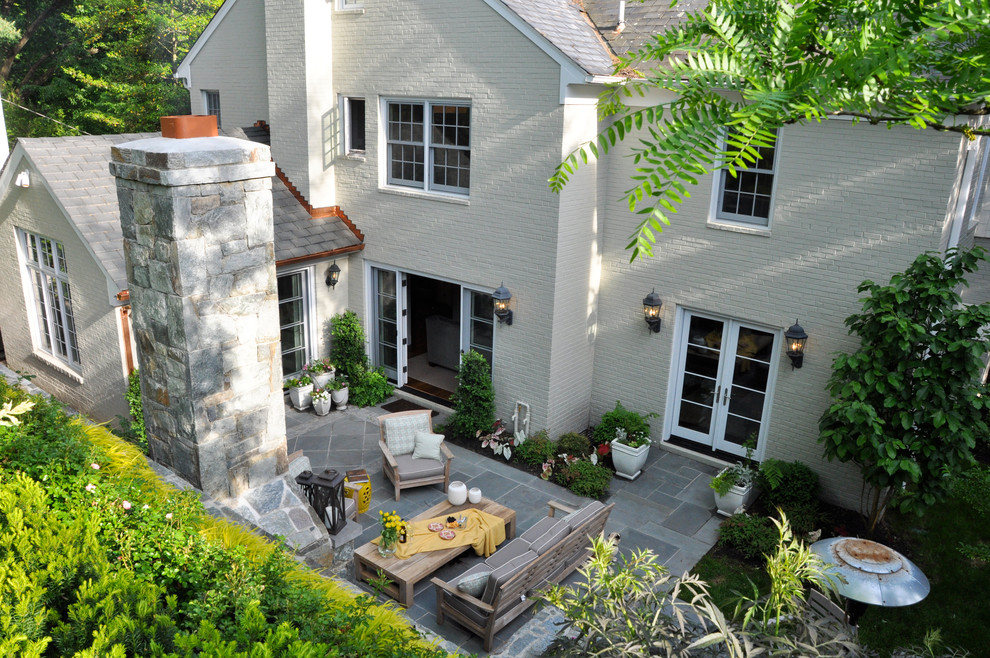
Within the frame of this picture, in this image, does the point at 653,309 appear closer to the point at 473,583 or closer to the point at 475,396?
the point at 475,396

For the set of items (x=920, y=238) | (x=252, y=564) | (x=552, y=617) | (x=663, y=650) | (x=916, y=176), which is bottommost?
(x=552, y=617)

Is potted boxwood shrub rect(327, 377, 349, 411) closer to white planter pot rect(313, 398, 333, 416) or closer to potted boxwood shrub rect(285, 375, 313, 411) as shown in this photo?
white planter pot rect(313, 398, 333, 416)

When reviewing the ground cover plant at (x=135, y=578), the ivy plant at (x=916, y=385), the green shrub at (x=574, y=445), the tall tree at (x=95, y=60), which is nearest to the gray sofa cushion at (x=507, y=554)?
the green shrub at (x=574, y=445)

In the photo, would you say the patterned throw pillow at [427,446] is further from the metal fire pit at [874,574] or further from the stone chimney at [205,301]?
the metal fire pit at [874,574]

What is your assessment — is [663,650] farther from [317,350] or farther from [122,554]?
[317,350]

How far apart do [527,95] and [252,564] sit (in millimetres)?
8171

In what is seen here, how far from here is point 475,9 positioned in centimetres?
1123

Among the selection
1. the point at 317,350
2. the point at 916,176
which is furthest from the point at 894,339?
the point at 317,350

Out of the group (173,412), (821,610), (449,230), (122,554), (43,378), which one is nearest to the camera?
(122,554)

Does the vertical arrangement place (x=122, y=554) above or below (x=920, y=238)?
below

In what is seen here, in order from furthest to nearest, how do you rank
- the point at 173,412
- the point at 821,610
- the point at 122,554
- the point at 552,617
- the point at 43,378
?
the point at 43,378 < the point at 552,617 < the point at 821,610 < the point at 173,412 < the point at 122,554

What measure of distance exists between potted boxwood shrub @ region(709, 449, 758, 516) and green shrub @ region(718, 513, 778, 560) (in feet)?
0.97

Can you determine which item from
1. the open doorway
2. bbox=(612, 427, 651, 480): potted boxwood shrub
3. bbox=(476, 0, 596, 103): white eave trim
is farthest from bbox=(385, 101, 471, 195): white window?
bbox=(612, 427, 651, 480): potted boxwood shrub

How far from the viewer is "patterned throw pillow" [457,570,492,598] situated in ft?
25.8
